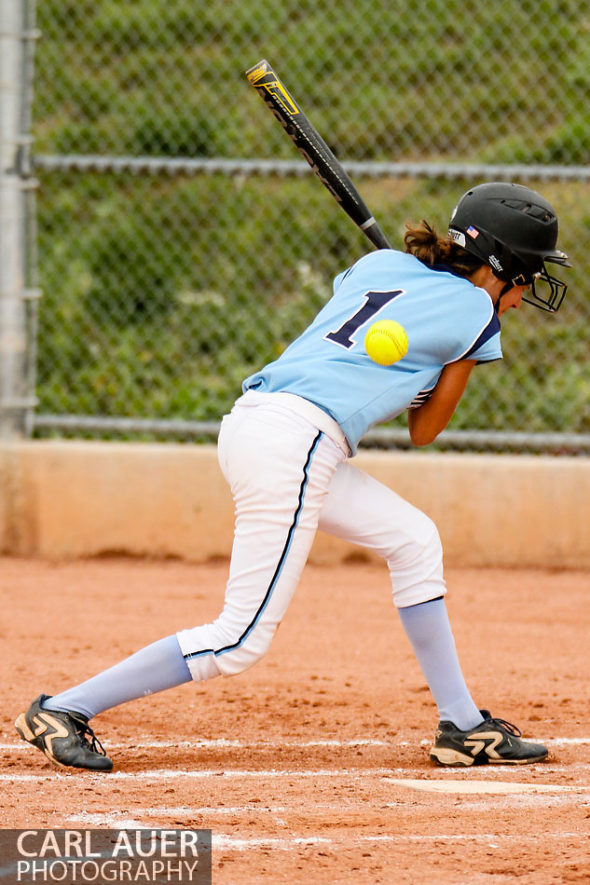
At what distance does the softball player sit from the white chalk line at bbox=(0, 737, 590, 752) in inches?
8.8

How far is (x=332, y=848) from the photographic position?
105 inches

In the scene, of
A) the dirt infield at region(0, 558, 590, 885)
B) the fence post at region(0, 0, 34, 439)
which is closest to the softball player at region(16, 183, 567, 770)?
the dirt infield at region(0, 558, 590, 885)

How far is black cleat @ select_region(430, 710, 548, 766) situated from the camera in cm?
354

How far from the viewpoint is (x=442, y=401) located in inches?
135

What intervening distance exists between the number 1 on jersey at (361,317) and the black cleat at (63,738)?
1.25 m

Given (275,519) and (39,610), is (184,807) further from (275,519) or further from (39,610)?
(39,610)

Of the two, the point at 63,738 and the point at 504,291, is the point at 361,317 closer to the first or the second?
the point at 504,291

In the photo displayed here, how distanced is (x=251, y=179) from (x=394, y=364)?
6744mm

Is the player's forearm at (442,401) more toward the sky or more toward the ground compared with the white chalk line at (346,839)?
more toward the sky

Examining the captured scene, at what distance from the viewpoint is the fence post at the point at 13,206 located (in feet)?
20.7

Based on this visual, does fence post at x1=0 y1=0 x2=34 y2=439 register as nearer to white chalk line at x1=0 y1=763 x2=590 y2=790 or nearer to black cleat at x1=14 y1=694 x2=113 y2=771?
black cleat at x1=14 y1=694 x2=113 y2=771

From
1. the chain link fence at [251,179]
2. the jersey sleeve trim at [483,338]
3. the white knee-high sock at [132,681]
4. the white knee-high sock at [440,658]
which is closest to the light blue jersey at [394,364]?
the jersey sleeve trim at [483,338]

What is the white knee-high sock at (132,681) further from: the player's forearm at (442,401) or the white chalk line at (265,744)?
the player's forearm at (442,401)

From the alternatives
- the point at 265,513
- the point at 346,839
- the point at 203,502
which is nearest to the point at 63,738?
the point at 265,513
